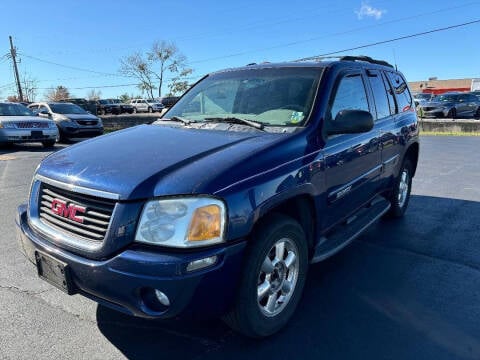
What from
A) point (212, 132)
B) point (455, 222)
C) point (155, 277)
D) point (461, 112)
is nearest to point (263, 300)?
point (155, 277)

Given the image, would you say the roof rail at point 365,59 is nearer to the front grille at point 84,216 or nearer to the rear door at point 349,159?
the rear door at point 349,159

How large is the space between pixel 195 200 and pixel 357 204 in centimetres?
216

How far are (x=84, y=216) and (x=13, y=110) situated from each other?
1359cm

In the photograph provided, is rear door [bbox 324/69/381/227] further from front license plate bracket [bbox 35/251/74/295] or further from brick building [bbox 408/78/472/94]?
brick building [bbox 408/78/472/94]

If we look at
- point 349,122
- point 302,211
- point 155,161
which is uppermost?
point 349,122

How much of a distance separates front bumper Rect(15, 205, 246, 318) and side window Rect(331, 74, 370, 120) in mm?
1654

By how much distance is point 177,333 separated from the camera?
9.30ft

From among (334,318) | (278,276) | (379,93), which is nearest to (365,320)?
(334,318)

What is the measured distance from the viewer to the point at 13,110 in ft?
45.9

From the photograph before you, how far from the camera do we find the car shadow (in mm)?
2658

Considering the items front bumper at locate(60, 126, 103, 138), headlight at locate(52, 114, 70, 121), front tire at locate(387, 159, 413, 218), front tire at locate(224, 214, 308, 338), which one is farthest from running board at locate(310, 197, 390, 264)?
headlight at locate(52, 114, 70, 121)

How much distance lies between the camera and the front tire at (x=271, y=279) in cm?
246

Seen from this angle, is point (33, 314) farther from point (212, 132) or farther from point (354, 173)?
point (354, 173)

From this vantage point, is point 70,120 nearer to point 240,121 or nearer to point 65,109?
point 65,109
